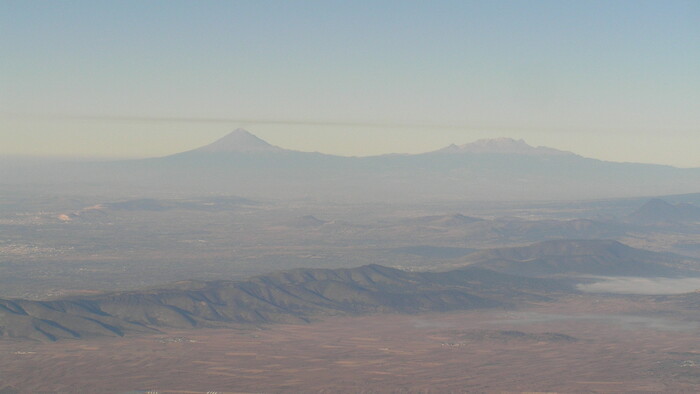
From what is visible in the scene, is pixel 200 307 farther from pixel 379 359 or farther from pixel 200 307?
pixel 379 359

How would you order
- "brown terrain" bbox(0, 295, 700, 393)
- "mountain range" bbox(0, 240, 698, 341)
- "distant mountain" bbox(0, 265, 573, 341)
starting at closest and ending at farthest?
"brown terrain" bbox(0, 295, 700, 393), "distant mountain" bbox(0, 265, 573, 341), "mountain range" bbox(0, 240, 698, 341)

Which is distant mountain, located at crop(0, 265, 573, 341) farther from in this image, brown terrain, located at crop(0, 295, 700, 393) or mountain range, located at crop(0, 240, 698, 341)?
brown terrain, located at crop(0, 295, 700, 393)

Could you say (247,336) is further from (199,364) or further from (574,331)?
(574,331)

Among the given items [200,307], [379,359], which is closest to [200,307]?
[200,307]

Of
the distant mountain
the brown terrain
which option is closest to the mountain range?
the distant mountain

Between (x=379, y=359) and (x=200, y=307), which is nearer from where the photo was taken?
(x=379, y=359)

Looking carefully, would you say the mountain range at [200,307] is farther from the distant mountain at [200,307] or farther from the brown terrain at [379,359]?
the brown terrain at [379,359]

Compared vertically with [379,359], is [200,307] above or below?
above

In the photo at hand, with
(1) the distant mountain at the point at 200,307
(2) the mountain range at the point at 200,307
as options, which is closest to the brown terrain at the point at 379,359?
(2) the mountain range at the point at 200,307

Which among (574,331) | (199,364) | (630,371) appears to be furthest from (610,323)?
(199,364)

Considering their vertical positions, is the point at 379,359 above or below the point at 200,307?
below
